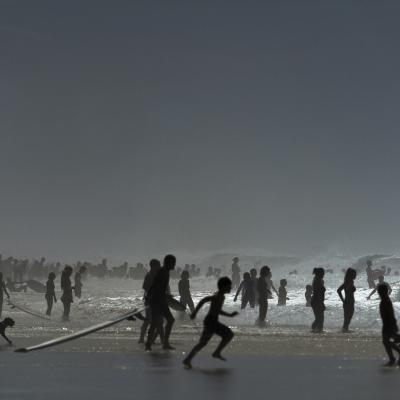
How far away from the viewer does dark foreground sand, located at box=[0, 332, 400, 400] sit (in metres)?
10.5

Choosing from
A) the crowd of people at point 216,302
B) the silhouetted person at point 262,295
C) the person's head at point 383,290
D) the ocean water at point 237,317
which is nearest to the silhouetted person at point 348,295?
the crowd of people at point 216,302

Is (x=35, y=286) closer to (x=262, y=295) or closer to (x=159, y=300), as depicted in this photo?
(x=262, y=295)

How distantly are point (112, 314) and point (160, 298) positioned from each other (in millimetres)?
22437

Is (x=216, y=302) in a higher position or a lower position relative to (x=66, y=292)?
lower

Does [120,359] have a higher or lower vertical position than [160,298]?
lower

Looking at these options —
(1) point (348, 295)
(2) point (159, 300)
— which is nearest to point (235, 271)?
(1) point (348, 295)

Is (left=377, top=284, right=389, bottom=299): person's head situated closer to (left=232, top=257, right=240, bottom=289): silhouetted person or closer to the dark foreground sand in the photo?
the dark foreground sand

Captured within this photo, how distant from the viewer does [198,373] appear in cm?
1291

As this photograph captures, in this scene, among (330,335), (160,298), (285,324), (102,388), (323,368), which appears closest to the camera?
(102,388)

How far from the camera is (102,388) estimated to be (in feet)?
35.9

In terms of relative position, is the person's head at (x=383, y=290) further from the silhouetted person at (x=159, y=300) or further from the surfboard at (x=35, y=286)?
the surfboard at (x=35, y=286)

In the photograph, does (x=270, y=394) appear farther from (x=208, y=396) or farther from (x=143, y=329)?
(x=143, y=329)

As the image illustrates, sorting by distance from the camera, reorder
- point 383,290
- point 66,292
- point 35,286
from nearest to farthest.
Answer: point 383,290, point 66,292, point 35,286

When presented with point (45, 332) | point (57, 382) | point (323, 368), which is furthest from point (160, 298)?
point (45, 332)
